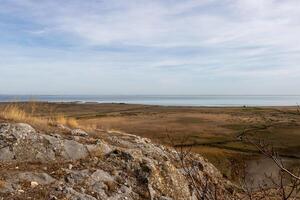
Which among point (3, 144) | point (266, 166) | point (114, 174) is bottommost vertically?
point (266, 166)

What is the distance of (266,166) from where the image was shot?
25672 mm

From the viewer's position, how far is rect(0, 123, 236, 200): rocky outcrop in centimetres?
1136

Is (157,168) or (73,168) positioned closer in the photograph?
(73,168)

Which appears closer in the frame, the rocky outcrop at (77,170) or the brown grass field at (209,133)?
the rocky outcrop at (77,170)

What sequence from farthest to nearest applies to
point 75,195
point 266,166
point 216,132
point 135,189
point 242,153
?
point 216,132 < point 242,153 < point 266,166 < point 135,189 < point 75,195

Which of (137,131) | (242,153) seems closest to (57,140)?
(242,153)

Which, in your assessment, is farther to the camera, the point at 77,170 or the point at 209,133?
the point at 209,133

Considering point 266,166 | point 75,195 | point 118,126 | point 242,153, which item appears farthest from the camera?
point 118,126

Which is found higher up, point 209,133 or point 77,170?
point 77,170

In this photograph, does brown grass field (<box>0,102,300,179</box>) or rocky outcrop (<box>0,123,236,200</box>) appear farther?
brown grass field (<box>0,102,300,179</box>)

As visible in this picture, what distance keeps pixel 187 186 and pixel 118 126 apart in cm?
3143

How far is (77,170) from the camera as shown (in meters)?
12.7

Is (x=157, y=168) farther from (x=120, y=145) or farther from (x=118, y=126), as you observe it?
(x=118, y=126)

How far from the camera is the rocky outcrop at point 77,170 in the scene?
37.3 ft
